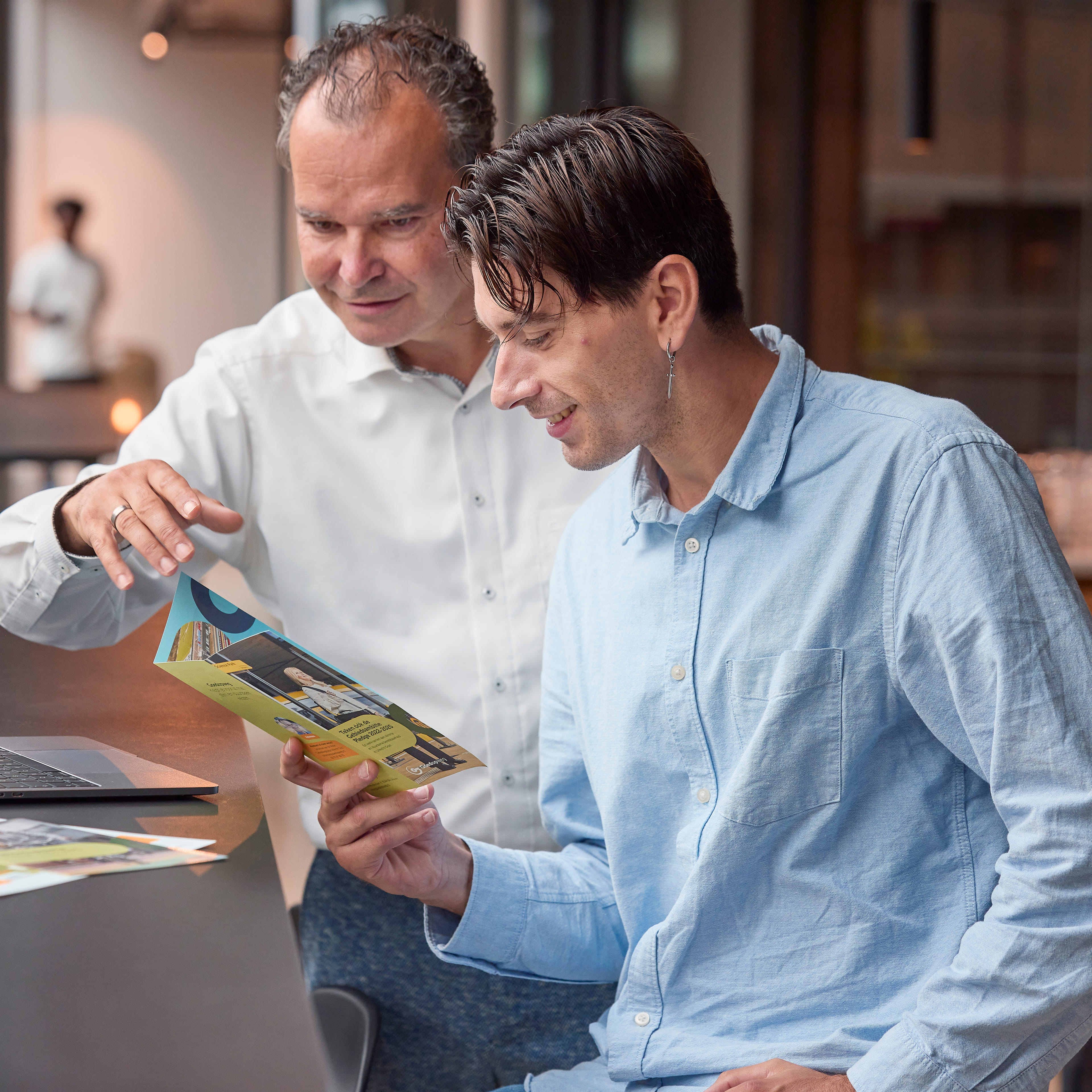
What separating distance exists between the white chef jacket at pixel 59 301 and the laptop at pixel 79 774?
5305 millimetres

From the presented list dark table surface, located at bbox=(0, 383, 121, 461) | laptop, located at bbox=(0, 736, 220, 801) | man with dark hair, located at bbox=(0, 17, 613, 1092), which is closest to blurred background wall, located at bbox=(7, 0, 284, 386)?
dark table surface, located at bbox=(0, 383, 121, 461)

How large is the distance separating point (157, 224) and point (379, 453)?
4842 mm

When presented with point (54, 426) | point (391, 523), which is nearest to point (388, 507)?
point (391, 523)

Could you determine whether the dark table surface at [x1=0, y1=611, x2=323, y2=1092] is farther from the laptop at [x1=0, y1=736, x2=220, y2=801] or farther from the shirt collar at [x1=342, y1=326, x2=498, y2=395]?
the shirt collar at [x1=342, y1=326, x2=498, y2=395]

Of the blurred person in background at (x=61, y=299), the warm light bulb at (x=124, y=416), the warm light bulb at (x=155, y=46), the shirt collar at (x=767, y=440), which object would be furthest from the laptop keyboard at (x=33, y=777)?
the warm light bulb at (x=155, y=46)

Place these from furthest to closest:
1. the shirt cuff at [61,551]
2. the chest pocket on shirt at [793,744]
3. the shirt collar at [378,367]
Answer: the shirt collar at [378,367], the shirt cuff at [61,551], the chest pocket on shirt at [793,744]

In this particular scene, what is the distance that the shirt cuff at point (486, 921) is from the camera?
1.20m

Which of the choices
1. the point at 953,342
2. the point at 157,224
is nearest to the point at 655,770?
the point at 157,224

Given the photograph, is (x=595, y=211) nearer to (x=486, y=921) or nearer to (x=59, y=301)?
→ (x=486, y=921)

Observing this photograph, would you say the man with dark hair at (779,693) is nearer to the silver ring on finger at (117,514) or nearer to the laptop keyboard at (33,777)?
the laptop keyboard at (33,777)

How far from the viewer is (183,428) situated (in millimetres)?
1586

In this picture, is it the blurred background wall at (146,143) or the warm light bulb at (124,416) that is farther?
the blurred background wall at (146,143)

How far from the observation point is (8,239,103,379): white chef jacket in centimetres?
607

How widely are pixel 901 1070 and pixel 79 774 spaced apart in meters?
0.68
